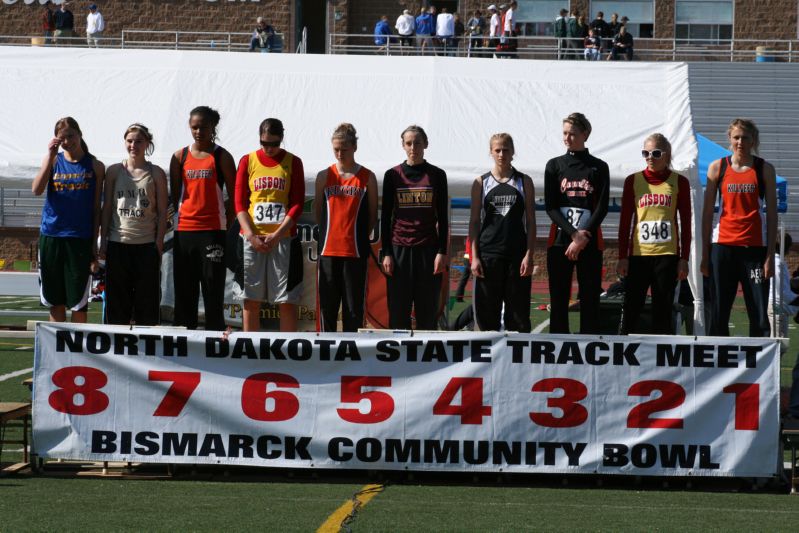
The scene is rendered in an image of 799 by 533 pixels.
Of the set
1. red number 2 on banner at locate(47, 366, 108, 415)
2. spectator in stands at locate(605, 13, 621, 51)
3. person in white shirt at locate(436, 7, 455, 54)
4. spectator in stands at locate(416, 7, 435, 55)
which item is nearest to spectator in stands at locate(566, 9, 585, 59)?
spectator in stands at locate(605, 13, 621, 51)

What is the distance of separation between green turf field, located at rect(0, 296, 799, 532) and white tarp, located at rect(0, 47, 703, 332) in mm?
4445

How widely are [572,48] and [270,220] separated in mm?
23937

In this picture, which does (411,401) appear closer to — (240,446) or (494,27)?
(240,446)

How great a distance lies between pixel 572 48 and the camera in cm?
3066

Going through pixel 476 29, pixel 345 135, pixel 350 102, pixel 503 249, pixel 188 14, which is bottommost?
pixel 503 249

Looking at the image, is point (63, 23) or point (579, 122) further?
point (63, 23)

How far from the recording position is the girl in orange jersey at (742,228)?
772 centimetres

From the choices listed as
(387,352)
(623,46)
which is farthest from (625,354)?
(623,46)

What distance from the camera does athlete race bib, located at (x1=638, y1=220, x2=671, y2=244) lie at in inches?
305

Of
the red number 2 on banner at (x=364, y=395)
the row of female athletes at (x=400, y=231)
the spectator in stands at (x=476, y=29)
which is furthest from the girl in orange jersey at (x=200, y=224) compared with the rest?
the spectator in stands at (x=476, y=29)

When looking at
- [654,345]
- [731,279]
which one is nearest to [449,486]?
[654,345]

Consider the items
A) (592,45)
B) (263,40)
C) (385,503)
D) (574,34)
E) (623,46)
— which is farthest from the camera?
(574,34)

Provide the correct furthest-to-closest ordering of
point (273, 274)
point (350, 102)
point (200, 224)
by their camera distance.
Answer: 1. point (350, 102)
2. point (273, 274)
3. point (200, 224)

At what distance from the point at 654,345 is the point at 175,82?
7.07 meters
